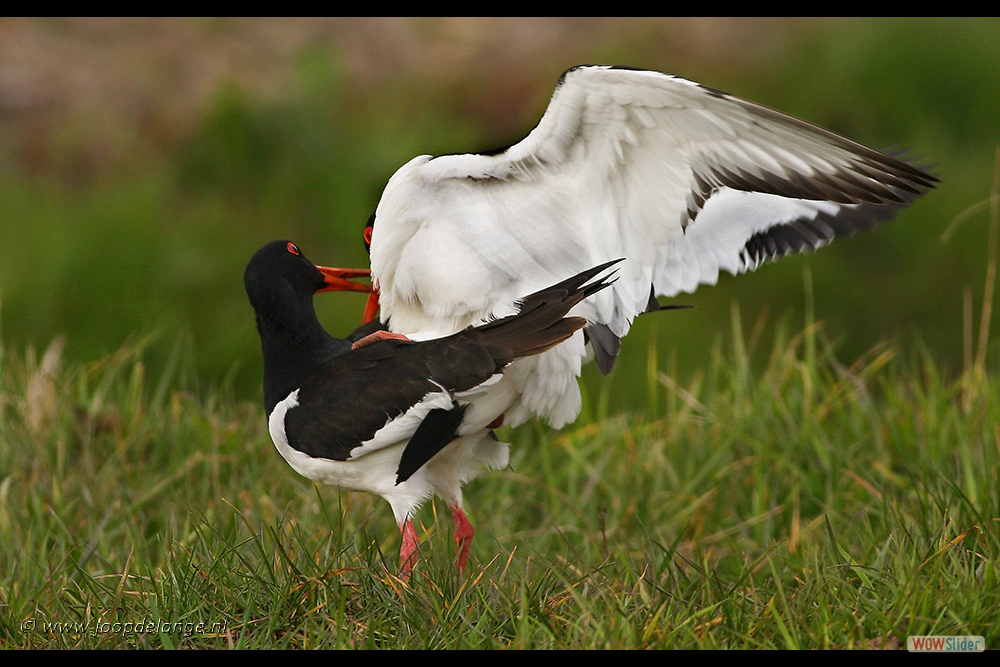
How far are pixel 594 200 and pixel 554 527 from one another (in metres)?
1.64

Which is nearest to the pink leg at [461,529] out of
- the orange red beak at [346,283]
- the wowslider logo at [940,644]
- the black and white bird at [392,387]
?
the black and white bird at [392,387]

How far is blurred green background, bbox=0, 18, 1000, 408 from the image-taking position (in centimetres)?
840

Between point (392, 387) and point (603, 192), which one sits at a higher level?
point (603, 192)

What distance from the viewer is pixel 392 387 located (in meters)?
3.96

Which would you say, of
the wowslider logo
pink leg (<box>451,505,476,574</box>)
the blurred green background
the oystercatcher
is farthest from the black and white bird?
the blurred green background

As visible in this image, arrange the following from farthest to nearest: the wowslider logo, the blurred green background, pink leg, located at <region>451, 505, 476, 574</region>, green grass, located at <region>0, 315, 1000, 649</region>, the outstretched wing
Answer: the blurred green background < pink leg, located at <region>451, 505, 476, 574</region> < the outstretched wing < green grass, located at <region>0, 315, 1000, 649</region> < the wowslider logo

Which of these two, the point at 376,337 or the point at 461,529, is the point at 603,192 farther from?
the point at 461,529

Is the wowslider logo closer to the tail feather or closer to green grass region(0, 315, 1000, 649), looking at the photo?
green grass region(0, 315, 1000, 649)

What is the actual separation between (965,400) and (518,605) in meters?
2.96

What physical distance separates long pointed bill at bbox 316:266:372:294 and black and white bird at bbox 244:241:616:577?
0.06 feet

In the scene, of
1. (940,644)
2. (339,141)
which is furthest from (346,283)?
(339,141)

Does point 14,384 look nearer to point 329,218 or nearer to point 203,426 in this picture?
point 203,426

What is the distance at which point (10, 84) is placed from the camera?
11.0 metres

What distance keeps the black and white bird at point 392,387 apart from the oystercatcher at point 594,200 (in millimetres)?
130
